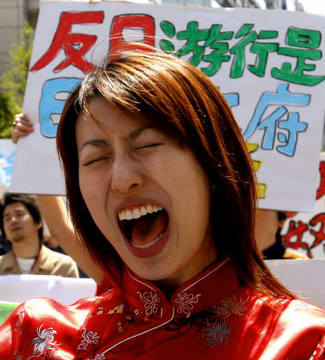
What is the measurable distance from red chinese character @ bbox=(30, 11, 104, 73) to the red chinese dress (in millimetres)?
1121

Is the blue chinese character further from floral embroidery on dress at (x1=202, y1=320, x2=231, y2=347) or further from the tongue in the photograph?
floral embroidery on dress at (x1=202, y1=320, x2=231, y2=347)

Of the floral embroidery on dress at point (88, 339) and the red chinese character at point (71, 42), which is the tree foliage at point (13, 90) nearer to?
the red chinese character at point (71, 42)

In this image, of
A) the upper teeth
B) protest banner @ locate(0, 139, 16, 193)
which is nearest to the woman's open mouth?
the upper teeth

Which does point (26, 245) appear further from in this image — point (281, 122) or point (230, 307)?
point (230, 307)

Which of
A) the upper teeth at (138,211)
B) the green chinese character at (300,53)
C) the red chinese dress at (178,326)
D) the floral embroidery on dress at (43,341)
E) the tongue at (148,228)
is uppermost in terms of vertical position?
the green chinese character at (300,53)

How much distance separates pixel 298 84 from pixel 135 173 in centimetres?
112

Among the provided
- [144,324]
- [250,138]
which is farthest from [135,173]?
[250,138]

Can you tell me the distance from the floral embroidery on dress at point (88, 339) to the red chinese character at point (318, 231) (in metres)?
3.09

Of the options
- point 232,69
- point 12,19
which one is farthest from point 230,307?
point 12,19

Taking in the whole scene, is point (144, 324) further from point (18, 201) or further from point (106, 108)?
point (18, 201)

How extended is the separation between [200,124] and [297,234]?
3.22 m

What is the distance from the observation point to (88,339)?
1.13 metres

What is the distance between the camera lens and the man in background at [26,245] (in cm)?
279

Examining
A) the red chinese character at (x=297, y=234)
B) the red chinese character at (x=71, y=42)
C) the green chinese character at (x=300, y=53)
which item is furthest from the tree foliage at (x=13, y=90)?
the green chinese character at (x=300, y=53)
